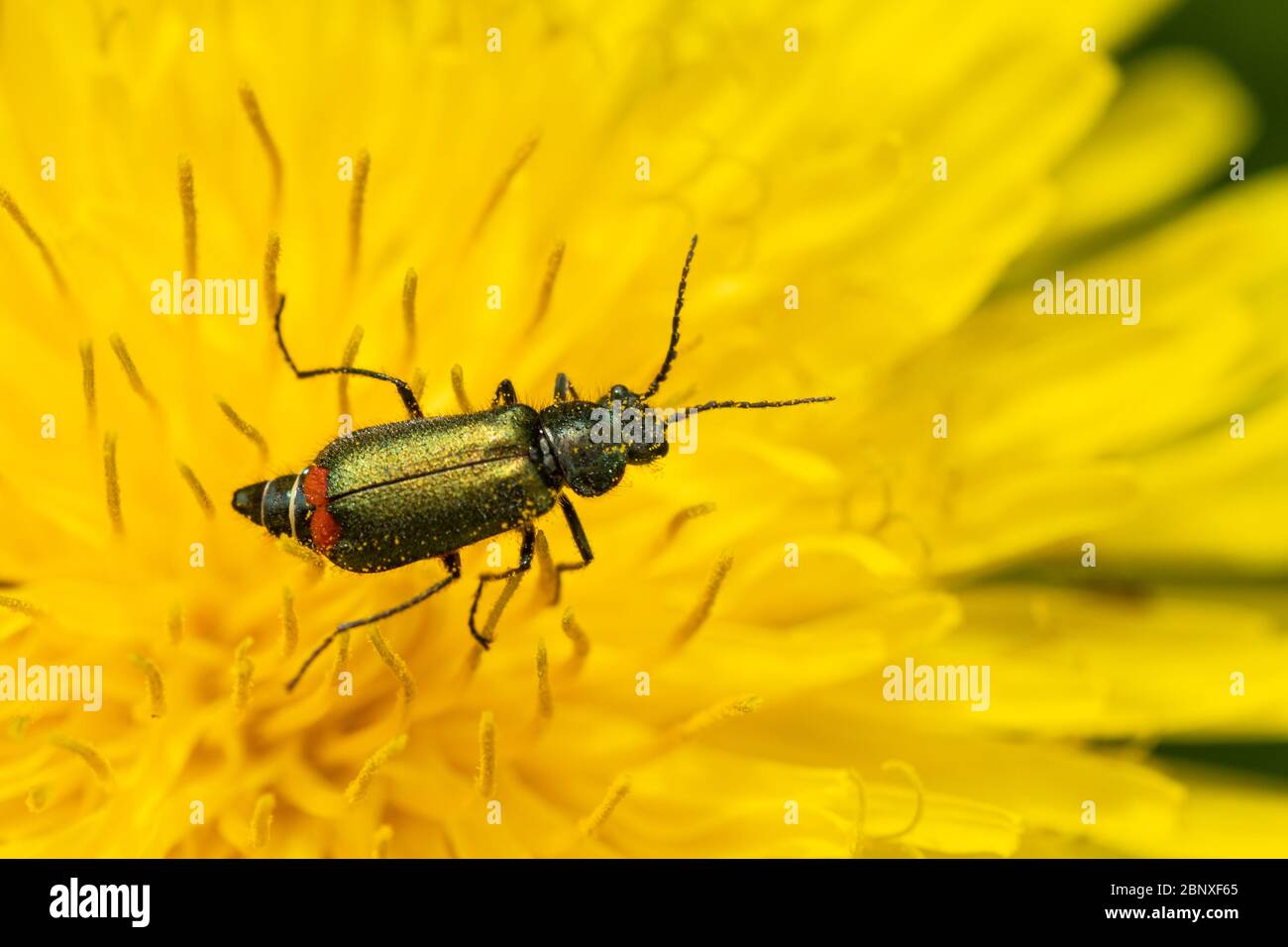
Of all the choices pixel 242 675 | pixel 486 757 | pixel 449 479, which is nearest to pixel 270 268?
pixel 449 479

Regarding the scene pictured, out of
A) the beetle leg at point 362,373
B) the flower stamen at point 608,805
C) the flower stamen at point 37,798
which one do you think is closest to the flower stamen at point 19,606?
the flower stamen at point 37,798

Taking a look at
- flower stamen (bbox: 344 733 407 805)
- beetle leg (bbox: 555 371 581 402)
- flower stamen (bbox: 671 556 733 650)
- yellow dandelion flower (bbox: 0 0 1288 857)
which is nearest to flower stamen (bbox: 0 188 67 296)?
yellow dandelion flower (bbox: 0 0 1288 857)

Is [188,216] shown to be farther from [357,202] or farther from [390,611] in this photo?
[390,611]

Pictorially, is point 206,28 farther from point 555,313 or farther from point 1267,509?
point 1267,509

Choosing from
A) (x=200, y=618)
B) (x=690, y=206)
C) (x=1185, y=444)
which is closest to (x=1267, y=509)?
(x=1185, y=444)

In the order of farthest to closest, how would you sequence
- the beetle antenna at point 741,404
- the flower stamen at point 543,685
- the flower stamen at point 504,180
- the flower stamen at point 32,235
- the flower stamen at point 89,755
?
the flower stamen at point 504,180 → the beetle antenna at point 741,404 → the flower stamen at point 32,235 → the flower stamen at point 543,685 → the flower stamen at point 89,755

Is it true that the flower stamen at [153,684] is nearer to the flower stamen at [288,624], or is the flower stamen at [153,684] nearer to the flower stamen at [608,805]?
the flower stamen at [288,624]
